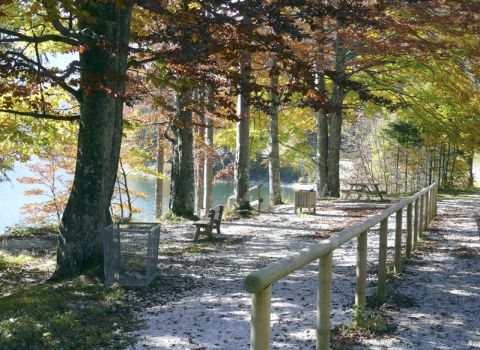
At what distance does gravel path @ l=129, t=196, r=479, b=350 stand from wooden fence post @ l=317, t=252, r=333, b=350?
0.86m

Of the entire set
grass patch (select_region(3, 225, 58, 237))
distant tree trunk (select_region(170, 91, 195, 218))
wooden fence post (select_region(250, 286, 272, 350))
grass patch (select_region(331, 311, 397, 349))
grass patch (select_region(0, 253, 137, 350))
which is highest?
distant tree trunk (select_region(170, 91, 195, 218))

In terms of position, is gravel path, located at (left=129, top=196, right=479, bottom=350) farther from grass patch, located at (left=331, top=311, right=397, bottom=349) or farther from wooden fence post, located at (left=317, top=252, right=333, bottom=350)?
wooden fence post, located at (left=317, top=252, right=333, bottom=350)

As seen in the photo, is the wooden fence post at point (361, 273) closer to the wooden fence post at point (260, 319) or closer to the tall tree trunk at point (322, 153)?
the wooden fence post at point (260, 319)

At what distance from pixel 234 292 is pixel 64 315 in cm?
228

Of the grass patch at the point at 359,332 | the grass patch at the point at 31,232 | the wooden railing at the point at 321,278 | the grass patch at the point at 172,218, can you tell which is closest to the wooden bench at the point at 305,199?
the grass patch at the point at 172,218

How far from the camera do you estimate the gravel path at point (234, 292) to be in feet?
17.1

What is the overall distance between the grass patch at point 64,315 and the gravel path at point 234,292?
32 cm

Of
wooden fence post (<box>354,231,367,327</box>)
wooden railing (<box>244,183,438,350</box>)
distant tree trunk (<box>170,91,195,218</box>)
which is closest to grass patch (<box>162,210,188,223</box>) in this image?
distant tree trunk (<box>170,91,195,218</box>)

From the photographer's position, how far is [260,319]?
2773 mm

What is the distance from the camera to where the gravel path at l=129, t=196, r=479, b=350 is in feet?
17.1

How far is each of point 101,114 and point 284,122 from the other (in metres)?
18.6

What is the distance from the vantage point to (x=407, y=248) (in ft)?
29.5

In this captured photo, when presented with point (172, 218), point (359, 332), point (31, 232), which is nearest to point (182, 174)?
point (172, 218)

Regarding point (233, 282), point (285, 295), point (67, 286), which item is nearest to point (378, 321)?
point (285, 295)
